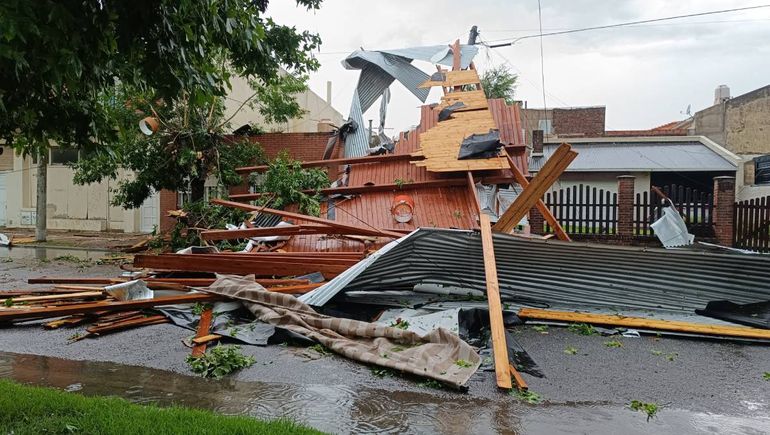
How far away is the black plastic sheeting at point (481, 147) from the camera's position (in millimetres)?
10258

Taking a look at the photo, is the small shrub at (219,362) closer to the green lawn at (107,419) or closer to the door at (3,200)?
the green lawn at (107,419)

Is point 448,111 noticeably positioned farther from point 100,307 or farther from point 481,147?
point 100,307

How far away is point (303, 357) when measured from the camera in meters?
5.21

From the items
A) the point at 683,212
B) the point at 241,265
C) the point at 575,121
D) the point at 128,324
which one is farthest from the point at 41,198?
the point at 575,121

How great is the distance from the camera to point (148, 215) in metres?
20.7

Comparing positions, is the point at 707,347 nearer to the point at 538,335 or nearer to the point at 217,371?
the point at 538,335

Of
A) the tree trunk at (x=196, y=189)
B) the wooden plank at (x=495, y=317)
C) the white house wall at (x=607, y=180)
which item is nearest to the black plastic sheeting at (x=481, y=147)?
the wooden plank at (x=495, y=317)

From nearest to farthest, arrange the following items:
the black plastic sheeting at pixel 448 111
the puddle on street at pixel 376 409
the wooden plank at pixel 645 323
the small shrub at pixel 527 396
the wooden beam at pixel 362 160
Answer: the puddle on street at pixel 376 409 → the small shrub at pixel 527 396 → the wooden plank at pixel 645 323 → the wooden beam at pixel 362 160 → the black plastic sheeting at pixel 448 111

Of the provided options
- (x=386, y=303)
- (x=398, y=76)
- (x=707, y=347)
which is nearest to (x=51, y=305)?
(x=386, y=303)

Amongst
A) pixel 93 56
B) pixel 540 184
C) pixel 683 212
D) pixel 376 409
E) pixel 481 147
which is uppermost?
pixel 481 147

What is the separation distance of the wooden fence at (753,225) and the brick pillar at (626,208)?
2.32m

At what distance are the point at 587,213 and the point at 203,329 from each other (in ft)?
34.6

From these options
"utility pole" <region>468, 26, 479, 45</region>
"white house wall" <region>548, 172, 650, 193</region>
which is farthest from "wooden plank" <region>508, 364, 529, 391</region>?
"white house wall" <region>548, 172, 650, 193</region>

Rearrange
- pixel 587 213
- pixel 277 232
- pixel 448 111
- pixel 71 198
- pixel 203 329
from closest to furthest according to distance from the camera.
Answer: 1. pixel 203 329
2. pixel 277 232
3. pixel 448 111
4. pixel 587 213
5. pixel 71 198
